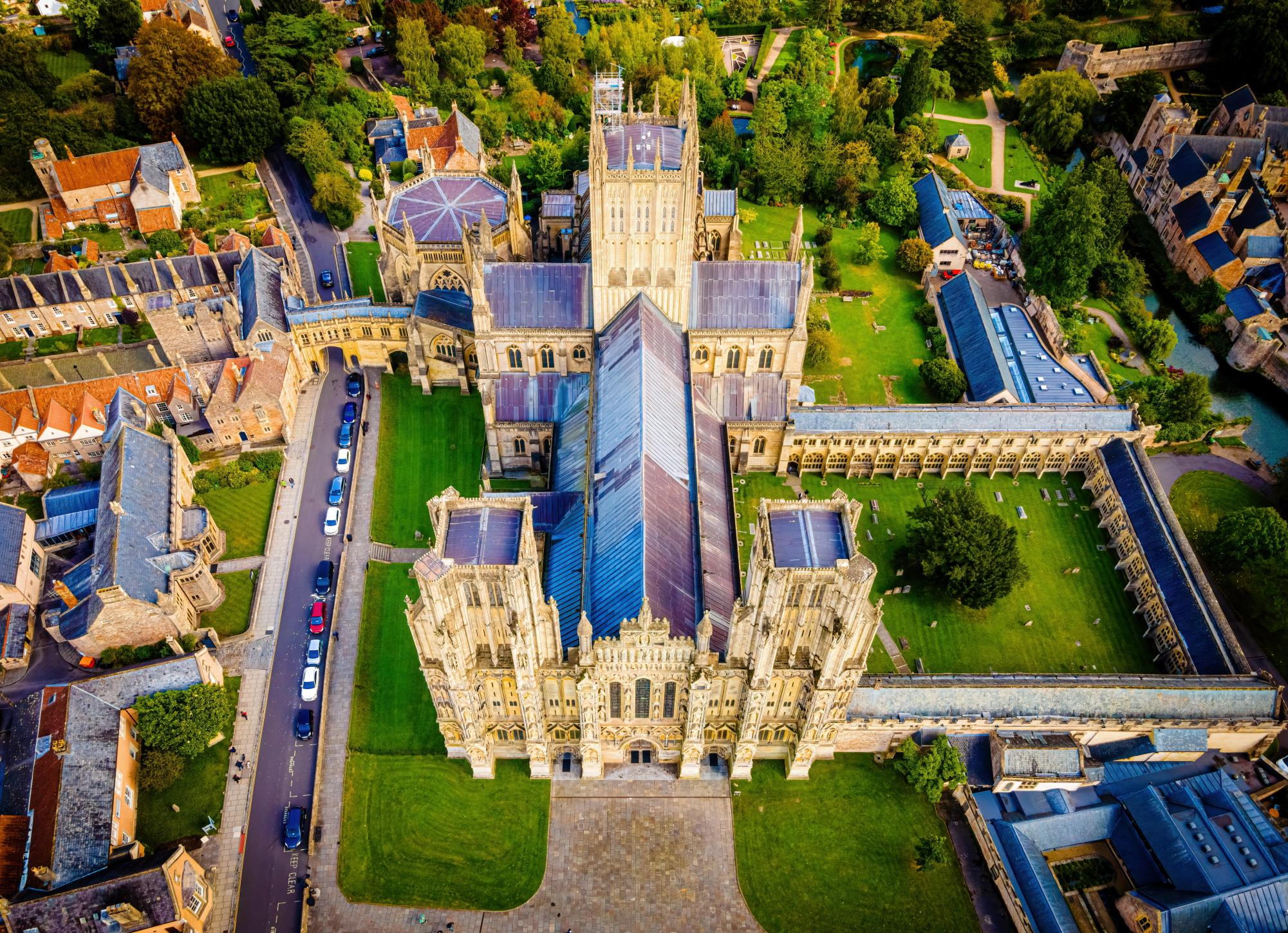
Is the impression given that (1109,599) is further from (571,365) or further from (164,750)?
(164,750)

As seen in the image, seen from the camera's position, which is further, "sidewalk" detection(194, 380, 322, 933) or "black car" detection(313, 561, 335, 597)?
"black car" detection(313, 561, 335, 597)

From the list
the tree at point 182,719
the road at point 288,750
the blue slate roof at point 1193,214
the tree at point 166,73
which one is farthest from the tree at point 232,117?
the blue slate roof at point 1193,214

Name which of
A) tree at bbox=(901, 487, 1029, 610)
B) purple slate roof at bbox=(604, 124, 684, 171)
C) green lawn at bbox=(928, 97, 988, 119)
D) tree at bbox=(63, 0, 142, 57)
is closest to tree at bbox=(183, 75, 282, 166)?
tree at bbox=(63, 0, 142, 57)

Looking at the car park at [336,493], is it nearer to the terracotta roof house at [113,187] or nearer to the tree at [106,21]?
the terracotta roof house at [113,187]

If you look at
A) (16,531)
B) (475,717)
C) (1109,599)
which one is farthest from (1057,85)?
(16,531)

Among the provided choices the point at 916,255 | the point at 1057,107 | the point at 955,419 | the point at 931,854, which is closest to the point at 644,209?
the point at 955,419

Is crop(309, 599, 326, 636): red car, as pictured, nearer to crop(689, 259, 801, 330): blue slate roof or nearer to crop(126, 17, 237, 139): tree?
crop(689, 259, 801, 330): blue slate roof
